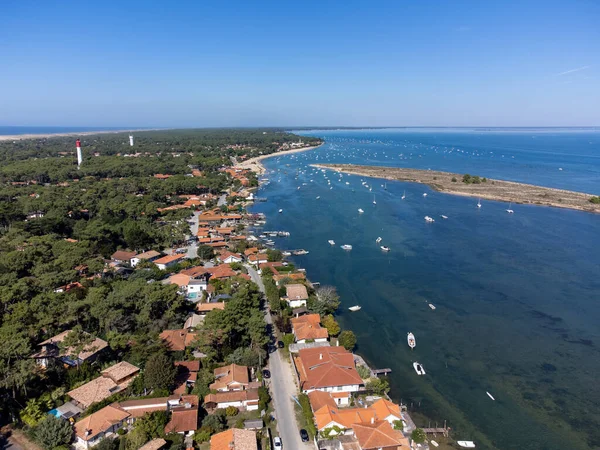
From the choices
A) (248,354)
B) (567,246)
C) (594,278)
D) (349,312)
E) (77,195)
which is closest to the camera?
(248,354)

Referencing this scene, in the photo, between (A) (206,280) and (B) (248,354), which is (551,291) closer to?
(B) (248,354)

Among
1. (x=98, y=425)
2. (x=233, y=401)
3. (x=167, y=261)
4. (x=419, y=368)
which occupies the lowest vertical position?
(x=419, y=368)

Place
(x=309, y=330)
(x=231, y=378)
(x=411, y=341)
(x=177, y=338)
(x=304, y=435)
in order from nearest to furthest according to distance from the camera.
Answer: (x=304, y=435)
(x=231, y=378)
(x=177, y=338)
(x=309, y=330)
(x=411, y=341)

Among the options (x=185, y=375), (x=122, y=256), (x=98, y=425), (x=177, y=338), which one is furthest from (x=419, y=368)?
(x=122, y=256)

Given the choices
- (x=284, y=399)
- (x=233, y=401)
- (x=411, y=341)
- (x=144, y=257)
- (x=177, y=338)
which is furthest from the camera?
(x=144, y=257)

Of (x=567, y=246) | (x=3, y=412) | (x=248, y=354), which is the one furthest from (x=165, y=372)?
(x=567, y=246)

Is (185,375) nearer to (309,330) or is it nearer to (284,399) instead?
(284,399)

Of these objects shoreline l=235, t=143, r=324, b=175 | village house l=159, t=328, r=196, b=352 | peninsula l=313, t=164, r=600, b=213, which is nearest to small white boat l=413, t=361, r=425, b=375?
village house l=159, t=328, r=196, b=352
